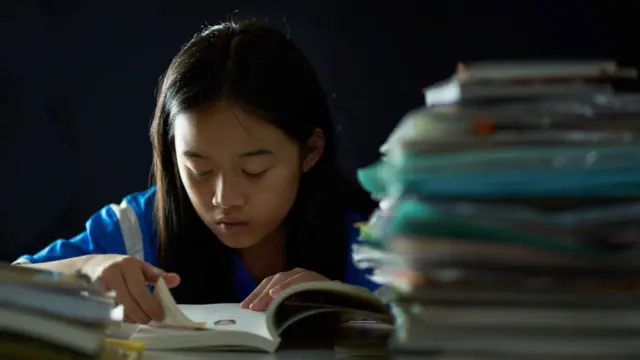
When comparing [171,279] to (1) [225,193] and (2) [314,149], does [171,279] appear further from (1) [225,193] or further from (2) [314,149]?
(2) [314,149]

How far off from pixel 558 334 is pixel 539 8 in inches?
48.7

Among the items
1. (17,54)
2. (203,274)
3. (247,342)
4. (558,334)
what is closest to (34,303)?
(247,342)

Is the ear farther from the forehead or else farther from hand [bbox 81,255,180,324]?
hand [bbox 81,255,180,324]

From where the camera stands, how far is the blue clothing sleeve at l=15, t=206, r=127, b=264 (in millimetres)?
1226

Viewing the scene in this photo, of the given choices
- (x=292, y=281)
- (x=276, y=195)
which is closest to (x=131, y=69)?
(x=276, y=195)

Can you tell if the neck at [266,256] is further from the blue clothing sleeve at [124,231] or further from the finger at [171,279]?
the finger at [171,279]

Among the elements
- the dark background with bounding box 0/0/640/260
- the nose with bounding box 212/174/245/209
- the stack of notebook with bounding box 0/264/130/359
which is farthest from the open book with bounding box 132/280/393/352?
the dark background with bounding box 0/0/640/260

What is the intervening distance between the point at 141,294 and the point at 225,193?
352 mm

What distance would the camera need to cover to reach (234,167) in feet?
3.51

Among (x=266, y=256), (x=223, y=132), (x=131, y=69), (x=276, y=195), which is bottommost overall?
(x=266, y=256)

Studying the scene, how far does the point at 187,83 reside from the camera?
1148 millimetres

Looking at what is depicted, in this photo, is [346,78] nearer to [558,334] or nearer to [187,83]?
[187,83]

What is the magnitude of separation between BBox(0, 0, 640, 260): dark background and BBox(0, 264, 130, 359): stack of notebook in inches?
44.5

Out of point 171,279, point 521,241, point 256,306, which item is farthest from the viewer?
point 256,306
